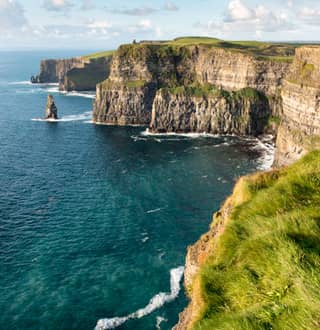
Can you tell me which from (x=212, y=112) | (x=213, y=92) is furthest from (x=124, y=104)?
(x=212, y=112)

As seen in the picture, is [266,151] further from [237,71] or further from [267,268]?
[267,268]

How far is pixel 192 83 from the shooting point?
163875 millimetres

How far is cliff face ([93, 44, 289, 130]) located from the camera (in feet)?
459

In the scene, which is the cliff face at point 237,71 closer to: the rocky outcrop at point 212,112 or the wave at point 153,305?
the rocky outcrop at point 212,112

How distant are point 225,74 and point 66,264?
117938 mm

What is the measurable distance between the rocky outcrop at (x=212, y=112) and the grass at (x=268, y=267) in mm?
128086

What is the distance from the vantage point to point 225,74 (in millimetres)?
152000

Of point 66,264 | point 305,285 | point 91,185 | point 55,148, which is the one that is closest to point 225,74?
point 55,148

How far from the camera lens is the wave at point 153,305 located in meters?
42.2

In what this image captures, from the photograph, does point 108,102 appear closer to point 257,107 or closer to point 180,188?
point 257,107

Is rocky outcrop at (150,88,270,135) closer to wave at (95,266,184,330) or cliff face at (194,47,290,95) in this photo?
cliff face at (194,47,290,95)

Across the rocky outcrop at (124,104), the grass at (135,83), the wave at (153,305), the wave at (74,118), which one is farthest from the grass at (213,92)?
the wave at (153,305)

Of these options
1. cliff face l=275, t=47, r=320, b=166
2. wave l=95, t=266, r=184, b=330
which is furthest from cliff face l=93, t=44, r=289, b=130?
wave l=95, t=266, r=184, b=330

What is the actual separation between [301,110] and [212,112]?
2179 inches
